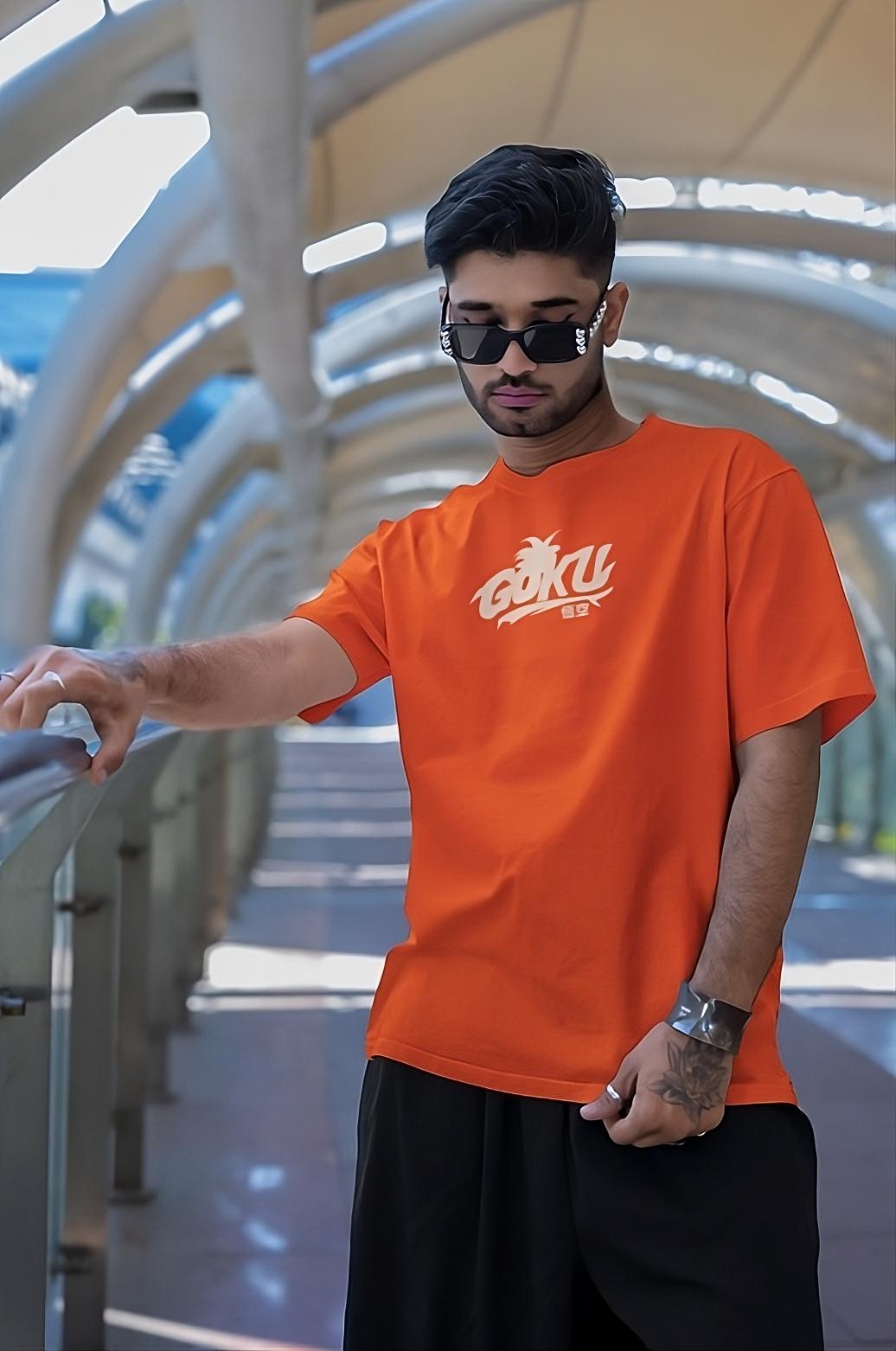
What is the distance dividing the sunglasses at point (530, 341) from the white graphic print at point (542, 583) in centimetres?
24

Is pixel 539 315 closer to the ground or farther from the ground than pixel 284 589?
closer to the ground

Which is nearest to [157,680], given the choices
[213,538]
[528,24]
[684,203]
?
[528,24]

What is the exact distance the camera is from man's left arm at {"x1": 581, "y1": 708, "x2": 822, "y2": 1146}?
202 cm

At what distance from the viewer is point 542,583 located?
2.22 m

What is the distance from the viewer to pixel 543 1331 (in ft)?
6.84

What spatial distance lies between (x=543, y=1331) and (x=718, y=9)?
22.2ft

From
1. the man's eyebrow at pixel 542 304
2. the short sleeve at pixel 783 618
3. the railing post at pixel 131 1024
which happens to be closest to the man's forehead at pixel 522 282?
the man's eyebrow at pixel 542 304

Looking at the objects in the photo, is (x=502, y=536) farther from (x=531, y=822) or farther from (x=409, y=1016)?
(x=409, y=1016)

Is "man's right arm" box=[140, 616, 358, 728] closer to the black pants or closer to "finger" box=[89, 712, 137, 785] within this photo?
"finger" box=[89, 712, 137, 785]

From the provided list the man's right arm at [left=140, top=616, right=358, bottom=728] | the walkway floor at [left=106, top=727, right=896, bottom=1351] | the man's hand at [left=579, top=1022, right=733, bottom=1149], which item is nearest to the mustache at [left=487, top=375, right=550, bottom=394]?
the man's right arm at [left=140, top=616, right=358, bottom=728]

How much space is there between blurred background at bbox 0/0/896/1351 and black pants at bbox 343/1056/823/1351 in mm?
642

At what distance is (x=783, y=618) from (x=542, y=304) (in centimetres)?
49

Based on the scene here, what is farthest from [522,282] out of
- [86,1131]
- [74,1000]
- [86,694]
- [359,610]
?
[86,1131]

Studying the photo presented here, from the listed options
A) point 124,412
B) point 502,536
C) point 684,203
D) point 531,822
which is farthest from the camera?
point 124,412
